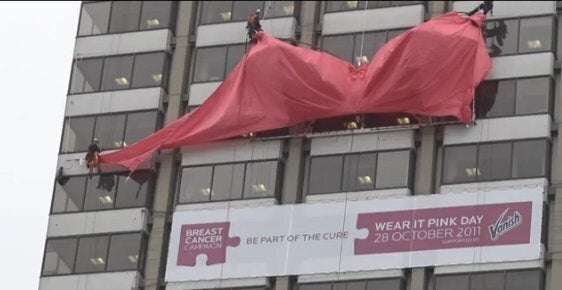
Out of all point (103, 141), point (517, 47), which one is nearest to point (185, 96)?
point (103, 141)

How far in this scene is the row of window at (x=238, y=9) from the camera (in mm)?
97938

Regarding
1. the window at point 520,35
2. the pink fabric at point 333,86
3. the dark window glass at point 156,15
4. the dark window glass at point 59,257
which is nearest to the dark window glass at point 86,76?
the dark window glass at point 156,15

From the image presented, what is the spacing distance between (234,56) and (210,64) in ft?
4.82

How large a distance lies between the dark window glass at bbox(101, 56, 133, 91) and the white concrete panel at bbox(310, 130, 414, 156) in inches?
484

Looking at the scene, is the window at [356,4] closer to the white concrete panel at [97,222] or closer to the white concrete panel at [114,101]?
the white concrete panel at [114,101]

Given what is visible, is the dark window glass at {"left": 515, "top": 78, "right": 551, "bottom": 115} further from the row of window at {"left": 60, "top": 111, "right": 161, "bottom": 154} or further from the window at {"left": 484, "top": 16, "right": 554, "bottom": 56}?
the row of window at {"left": 60, "top": 111, "right": 161, "bottom": 154}

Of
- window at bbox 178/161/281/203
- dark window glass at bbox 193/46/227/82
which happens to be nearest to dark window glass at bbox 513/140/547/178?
window at bbox 178/161/281/203

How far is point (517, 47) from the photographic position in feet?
303

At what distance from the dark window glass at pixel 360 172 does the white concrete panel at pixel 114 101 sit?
12.2 metres

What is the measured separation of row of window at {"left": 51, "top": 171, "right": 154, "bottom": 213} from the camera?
311 ft

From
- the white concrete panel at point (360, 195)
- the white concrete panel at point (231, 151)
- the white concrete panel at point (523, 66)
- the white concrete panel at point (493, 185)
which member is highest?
the white concrete panel at point (523, 66)

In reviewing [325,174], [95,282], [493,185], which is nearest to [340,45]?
[325,174]

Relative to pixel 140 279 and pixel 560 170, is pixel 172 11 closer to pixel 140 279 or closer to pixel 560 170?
pixel 140 279

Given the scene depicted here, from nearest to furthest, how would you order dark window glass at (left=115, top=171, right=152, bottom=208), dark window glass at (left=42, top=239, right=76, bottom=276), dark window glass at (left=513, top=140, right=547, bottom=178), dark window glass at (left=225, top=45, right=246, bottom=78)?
dark window glass at (left=513, top=140, right=547, bottom=178), dark window glass at (left=42, top=239, right=76, bottom=276), dark window glass at (left=115, top=171, right=152, bottom=208), dark window glass at (left=225, top=45, right=246, bottom=78)
